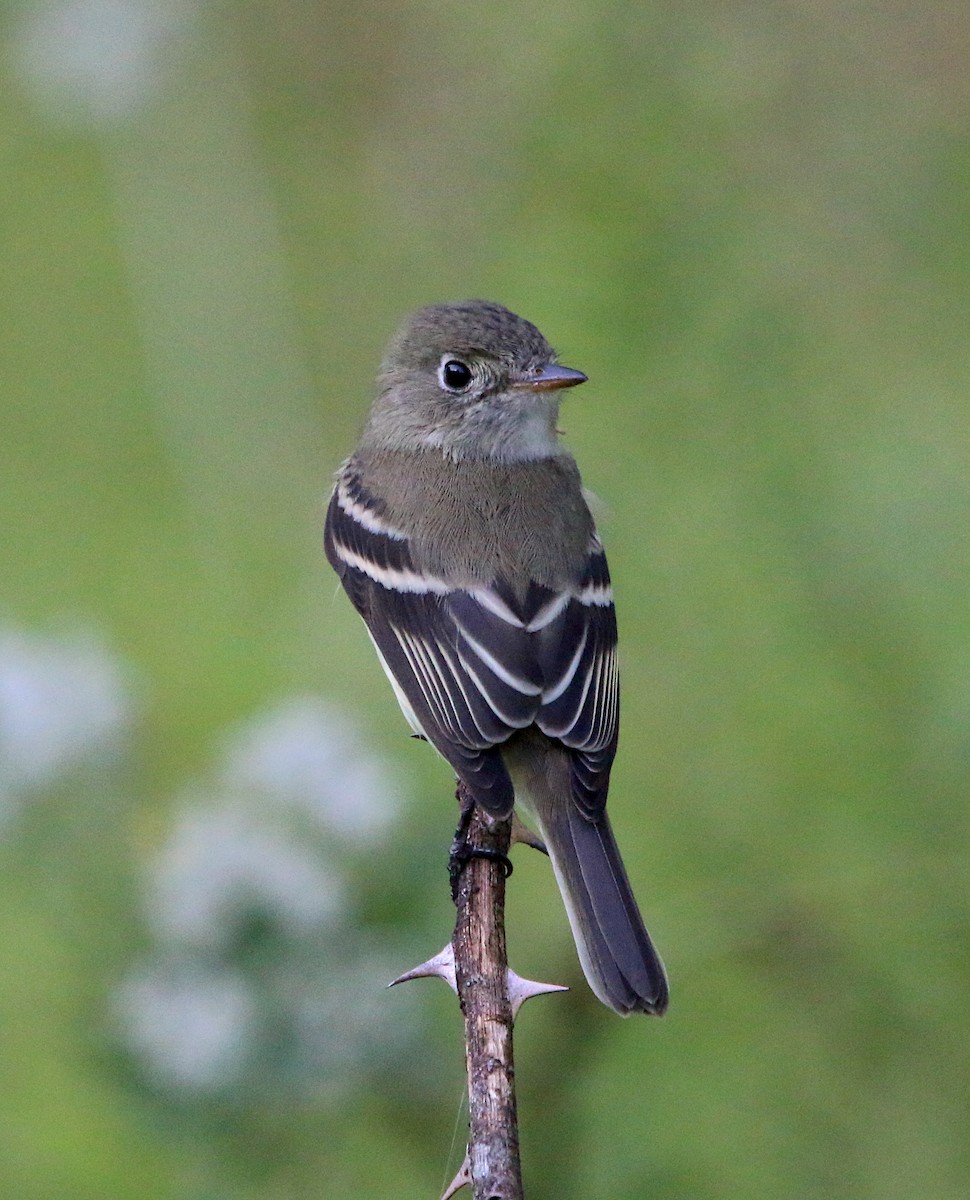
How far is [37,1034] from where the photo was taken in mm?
4059

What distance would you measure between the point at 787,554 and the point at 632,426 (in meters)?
0.66

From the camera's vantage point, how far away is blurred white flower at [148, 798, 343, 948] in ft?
9.73

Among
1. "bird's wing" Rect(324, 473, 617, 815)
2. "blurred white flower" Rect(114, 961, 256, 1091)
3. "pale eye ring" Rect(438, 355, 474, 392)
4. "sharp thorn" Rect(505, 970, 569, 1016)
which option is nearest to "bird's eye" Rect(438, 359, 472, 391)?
"pale eye ring" Rect(438, 355, 474, 392)

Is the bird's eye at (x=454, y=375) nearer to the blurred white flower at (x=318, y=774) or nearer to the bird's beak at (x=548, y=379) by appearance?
the bird's beak at (x=548, y=379)

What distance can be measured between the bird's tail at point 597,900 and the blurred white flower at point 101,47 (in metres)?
2.53

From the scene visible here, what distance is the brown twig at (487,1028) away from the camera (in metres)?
1.62

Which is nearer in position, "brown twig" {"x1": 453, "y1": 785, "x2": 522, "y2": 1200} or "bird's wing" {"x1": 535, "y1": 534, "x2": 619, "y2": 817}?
"brown twig" {"x1": 453, "y1": 785, "x2": 522, "y2": 1200}

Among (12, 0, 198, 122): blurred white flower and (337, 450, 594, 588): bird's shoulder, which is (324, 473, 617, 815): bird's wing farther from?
(12, 0, 198, 122): blurred white flower

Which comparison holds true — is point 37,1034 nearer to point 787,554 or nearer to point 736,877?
point 736,877

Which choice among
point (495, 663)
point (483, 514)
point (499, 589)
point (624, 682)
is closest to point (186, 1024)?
point (495, 663)

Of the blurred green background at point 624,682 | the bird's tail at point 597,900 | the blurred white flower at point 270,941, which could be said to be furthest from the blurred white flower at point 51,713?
the bird's tail at point 597,900

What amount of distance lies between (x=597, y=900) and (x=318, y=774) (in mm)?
641

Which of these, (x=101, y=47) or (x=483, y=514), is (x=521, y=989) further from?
(x=101, y=47)

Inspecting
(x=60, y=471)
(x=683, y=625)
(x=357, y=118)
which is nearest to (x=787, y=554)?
(x=683, y=625)
